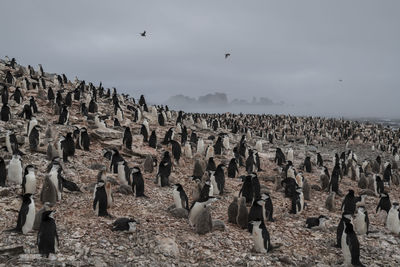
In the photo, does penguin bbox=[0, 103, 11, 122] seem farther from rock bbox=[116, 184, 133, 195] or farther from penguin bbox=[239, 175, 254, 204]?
penguin bbox=[239, 175, 254, 204]

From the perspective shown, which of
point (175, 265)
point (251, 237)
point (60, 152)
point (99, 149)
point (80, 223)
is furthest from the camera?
point (99, 149)

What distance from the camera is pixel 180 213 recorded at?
944 centimetres

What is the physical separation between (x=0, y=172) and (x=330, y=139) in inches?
1449

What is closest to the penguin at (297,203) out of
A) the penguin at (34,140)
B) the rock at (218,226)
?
the rock at (218,226)

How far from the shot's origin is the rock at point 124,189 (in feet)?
35.5

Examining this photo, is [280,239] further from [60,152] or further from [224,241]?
[60,152]

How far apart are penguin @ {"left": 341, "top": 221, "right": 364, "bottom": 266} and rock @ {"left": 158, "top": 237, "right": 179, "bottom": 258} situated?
386 cm

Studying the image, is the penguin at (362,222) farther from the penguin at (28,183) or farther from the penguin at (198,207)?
the penguin at (28,183)

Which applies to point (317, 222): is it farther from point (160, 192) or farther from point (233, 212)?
point (160, 192)

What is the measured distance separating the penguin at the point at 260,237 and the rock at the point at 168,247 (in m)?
1.84

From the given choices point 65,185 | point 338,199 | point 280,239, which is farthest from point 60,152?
point 338,199

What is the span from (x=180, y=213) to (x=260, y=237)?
248 centimetres

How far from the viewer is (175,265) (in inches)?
281

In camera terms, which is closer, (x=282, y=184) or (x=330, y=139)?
(x=282, y=184)
